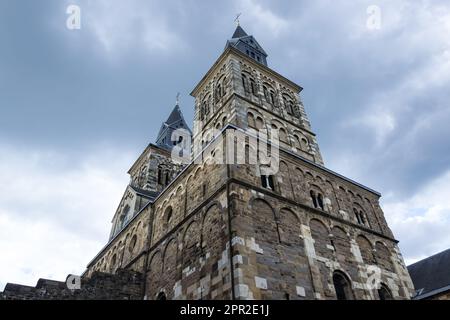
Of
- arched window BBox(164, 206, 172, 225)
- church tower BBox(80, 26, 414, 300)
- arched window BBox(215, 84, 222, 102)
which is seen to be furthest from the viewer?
arched window BBox(215, 84, 222, 102)

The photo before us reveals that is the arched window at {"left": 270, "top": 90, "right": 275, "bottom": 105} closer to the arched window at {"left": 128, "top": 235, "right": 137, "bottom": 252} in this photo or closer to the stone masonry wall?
the arched window at {"left": 128, "top": 235, "right": 137, "bottom": 252}

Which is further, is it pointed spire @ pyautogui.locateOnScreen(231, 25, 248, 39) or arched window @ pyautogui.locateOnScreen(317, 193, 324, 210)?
pointed spire @ pyautogui.locateOnScreen(231, 25, 248, 39)

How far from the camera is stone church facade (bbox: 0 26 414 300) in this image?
A: 459 inches

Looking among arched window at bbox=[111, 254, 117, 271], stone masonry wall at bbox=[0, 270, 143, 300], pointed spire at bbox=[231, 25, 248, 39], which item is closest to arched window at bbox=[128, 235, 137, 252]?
arched window at bbox=[111, 254, 117, 271]

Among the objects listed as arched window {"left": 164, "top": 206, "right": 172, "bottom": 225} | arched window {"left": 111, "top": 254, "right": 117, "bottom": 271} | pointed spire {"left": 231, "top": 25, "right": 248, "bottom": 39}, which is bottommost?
arched window {"left": 111, "top": 254, "right": 117, "bottom": 271}

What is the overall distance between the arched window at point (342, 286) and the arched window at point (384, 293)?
6.82 feet

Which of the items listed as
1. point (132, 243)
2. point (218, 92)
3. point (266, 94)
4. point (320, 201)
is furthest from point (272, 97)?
point (132, 243)

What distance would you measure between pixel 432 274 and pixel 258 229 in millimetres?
13410

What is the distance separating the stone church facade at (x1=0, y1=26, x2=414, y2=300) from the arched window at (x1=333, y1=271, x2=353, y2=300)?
1.5 inches

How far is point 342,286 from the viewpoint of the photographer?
13.3 metres

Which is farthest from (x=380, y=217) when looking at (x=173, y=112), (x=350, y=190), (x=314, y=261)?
(x=173, y=112)

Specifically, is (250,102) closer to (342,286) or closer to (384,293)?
(342,286)

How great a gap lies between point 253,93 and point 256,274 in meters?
13.8

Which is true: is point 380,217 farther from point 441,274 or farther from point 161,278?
point 161,278
